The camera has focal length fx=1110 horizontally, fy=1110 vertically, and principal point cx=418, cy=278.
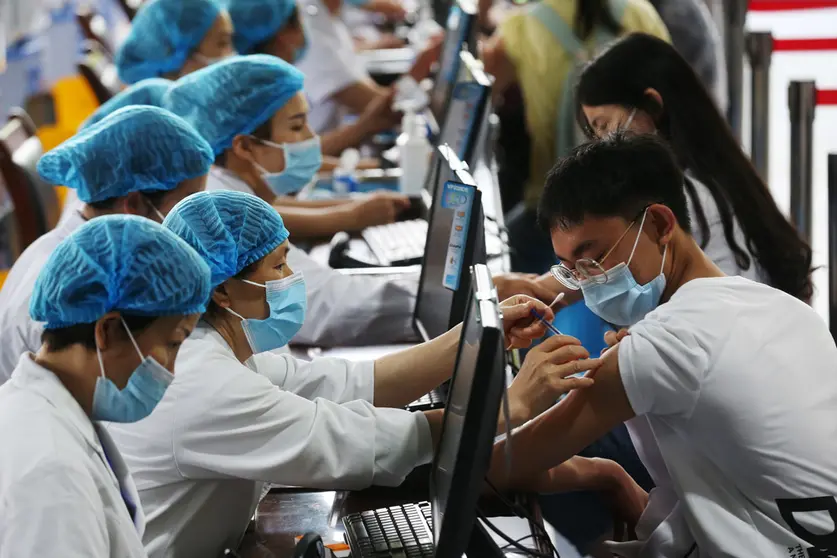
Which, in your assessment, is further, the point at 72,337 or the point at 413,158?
the point at 413,158

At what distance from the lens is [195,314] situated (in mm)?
1578

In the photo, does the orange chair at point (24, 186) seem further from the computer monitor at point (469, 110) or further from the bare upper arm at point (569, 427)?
the bare upper arm at point (569, 427)

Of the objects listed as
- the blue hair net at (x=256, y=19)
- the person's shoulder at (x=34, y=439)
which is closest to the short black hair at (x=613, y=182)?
the person's shoulder at (x=34, y=439)

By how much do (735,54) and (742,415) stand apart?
160 inches

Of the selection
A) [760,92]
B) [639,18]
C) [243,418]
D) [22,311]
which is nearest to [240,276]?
[243,418]

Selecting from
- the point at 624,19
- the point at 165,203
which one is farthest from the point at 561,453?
the point at 624,19

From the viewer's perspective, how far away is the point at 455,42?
3.78 m

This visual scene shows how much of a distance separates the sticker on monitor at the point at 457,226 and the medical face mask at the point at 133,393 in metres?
0.64

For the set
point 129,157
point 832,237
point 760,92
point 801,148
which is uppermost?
point 760,92

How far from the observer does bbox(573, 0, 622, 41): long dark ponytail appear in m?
3.70

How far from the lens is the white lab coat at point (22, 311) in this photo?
2414 mm

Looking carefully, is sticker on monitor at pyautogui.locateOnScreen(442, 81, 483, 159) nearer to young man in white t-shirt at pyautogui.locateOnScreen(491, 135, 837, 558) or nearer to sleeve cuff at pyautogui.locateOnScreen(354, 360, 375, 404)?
sleeve cuff at pyautogui.locateOnScreen(354, 360, 375, 404)

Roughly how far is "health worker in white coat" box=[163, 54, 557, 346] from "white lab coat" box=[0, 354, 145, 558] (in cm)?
137

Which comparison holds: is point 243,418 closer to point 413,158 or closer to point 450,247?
point 450,247
